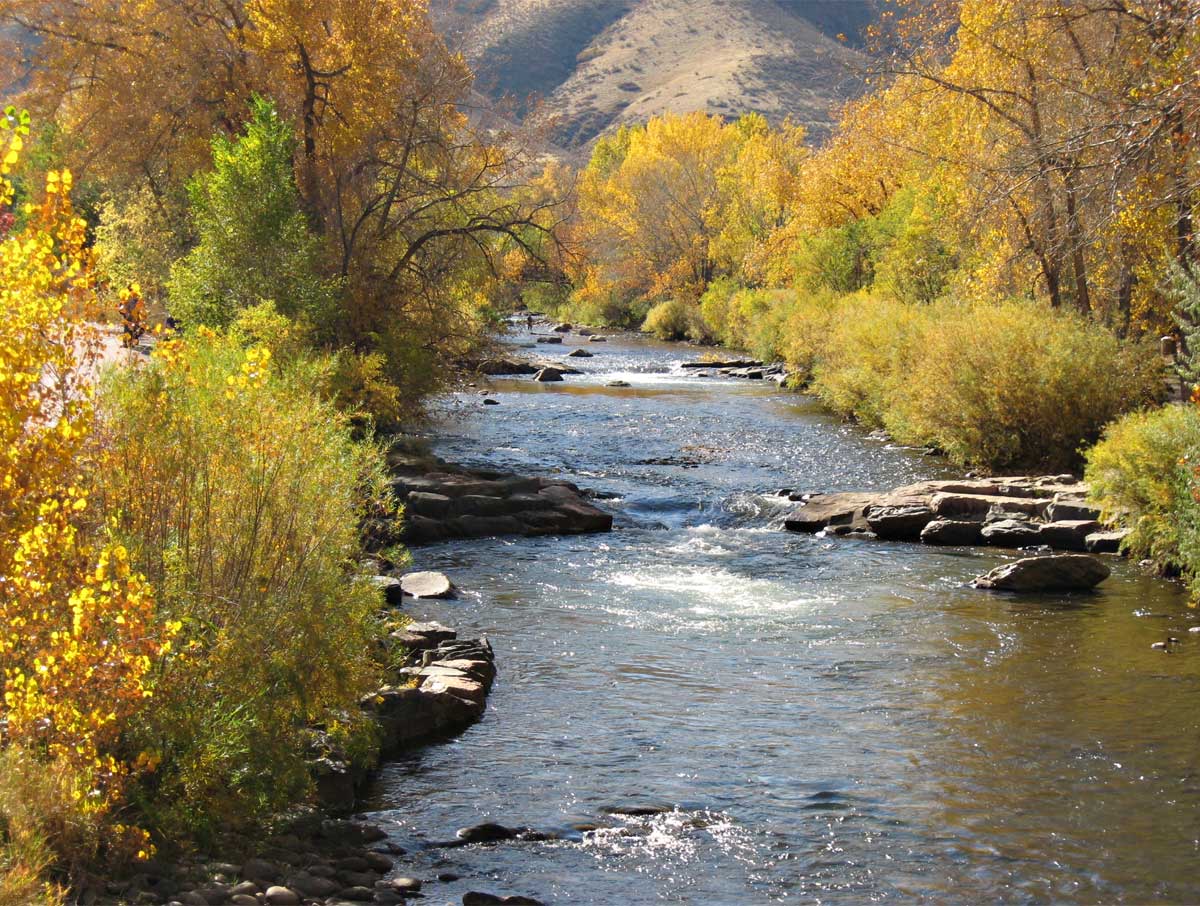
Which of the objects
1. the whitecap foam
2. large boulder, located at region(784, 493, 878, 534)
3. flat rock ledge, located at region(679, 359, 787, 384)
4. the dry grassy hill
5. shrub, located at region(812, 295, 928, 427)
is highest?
the dry grassy hill

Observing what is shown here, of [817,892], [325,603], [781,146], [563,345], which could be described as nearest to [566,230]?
[325,603]

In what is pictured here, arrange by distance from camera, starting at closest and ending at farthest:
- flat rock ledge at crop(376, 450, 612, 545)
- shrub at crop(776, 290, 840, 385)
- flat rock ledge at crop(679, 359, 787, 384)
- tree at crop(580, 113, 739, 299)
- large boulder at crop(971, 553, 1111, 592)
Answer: large boulder at crop(971, 553, 1111, 592), flat rock ledge at crop(376, 450, 612, 545), shrub at crop(776, 290, 840, 385), flat rock ledge at crop(679, 359, 787, 384), tree at crop(580, 113, 739, 299)

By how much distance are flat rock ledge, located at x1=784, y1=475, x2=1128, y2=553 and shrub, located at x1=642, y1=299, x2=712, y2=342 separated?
117 feet

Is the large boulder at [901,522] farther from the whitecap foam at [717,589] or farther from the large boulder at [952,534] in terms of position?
the whitecap foam at [717,589]

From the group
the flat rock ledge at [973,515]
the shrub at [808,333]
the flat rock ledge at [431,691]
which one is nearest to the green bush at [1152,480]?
the flat rock ledge at [973,515]

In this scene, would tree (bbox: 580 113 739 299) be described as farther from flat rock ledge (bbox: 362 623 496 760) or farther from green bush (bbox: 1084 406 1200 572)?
flat rock ledge (bbox: 362 623 496 760)

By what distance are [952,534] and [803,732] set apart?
814 cm

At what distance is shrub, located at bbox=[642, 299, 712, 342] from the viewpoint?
54.9 metres

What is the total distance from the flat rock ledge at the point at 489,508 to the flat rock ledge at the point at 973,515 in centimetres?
344

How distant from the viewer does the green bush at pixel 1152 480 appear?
554 inches

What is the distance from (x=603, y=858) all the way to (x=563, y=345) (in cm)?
4485

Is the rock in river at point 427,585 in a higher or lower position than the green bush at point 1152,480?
lower

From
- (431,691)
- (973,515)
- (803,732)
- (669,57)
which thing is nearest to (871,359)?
(973,515)

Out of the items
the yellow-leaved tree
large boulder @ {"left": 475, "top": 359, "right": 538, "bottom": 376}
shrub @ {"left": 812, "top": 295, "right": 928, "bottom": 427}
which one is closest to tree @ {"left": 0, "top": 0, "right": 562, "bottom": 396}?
shrub @ {"left": 812, "top": 295, "right": 928, "bottom": 427}
